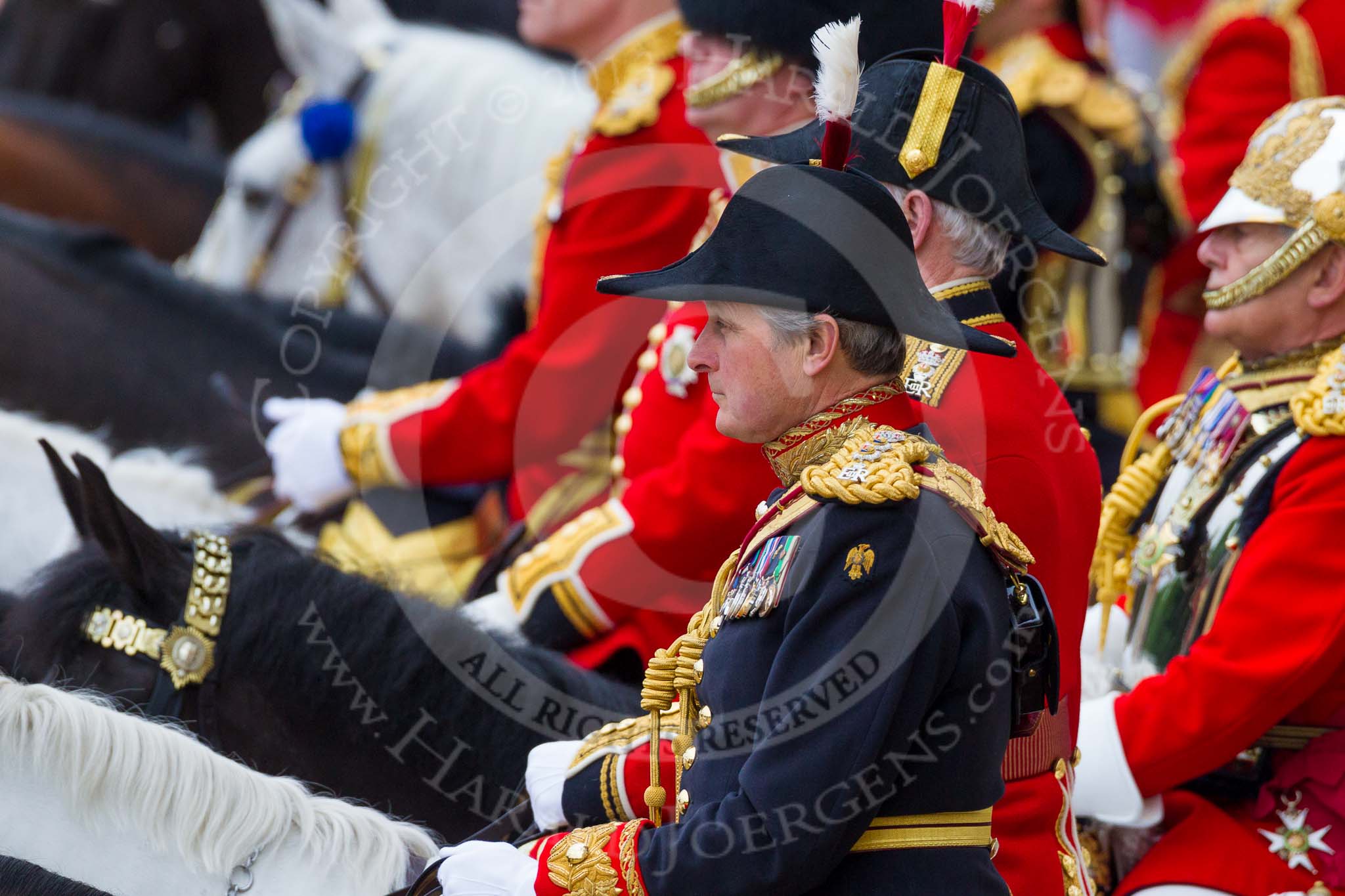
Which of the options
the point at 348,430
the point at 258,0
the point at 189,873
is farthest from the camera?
the point at 258,0

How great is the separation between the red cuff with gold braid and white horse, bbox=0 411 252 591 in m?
2.09

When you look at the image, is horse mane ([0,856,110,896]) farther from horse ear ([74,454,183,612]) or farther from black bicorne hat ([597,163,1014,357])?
black bicorne hat ([597,163,1014,357])

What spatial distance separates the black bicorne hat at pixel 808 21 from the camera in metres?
3.10

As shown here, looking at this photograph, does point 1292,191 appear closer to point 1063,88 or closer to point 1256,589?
point 1256,589

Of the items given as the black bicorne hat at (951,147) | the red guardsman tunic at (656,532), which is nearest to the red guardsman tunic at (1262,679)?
the black bicorne hat at (951,147)

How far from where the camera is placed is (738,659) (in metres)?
1.93

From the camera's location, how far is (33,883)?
208 centimetres

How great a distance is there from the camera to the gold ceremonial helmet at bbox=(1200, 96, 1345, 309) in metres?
2.87

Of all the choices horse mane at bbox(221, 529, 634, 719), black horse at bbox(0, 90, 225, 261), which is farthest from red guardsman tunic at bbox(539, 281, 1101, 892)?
black horse at bbox(0, 90, 225, 261)

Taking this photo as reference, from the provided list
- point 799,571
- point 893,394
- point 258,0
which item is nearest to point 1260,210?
point 893,394

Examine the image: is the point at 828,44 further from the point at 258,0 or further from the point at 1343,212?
the point at 258,0

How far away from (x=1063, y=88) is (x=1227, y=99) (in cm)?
114

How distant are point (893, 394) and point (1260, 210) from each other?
1302mm

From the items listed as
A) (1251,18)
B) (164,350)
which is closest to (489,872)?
(164,350)
